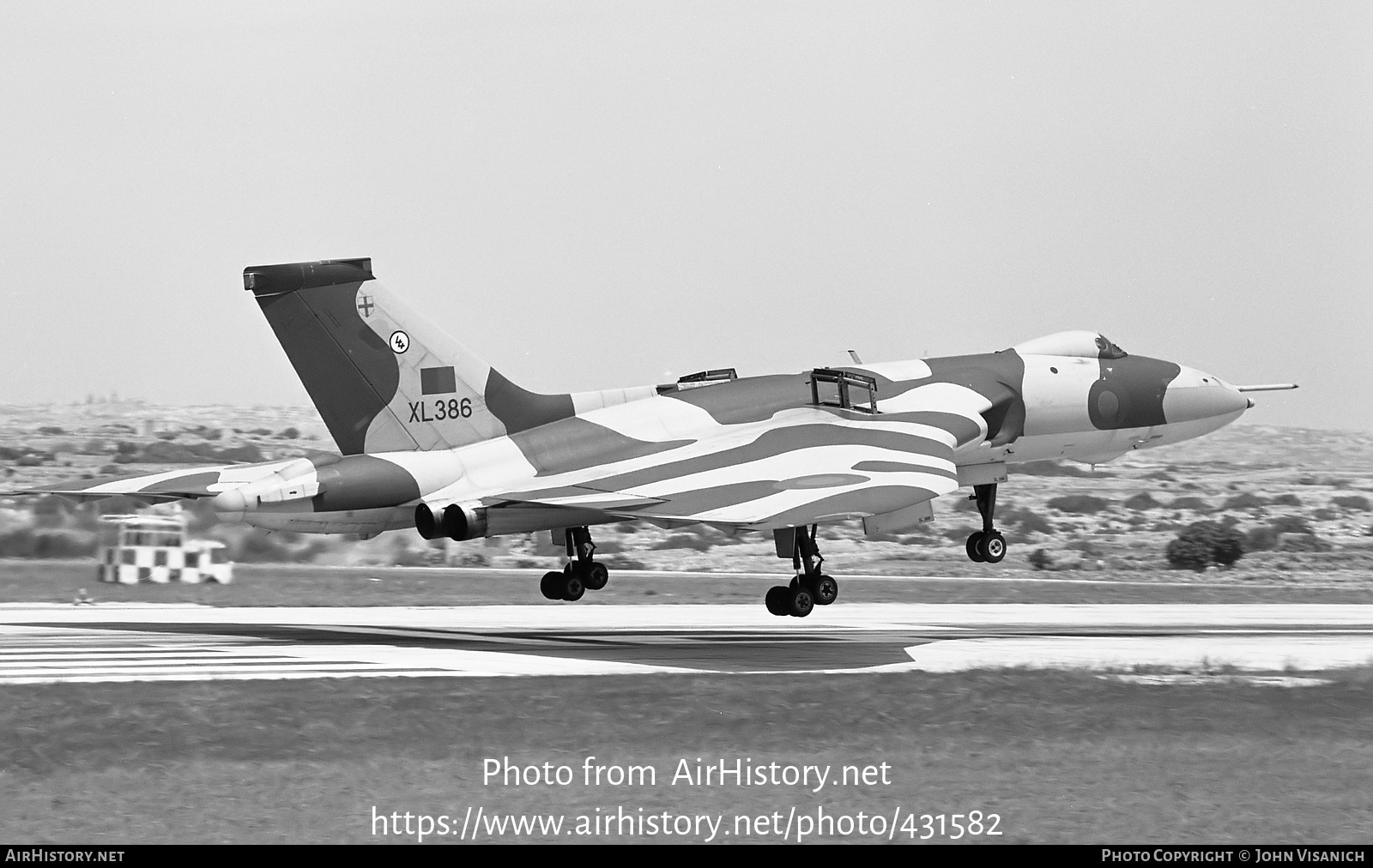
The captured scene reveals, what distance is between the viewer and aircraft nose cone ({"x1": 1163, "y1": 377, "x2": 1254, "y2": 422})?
98.8 ft

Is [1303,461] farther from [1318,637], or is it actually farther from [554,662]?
[554,662]

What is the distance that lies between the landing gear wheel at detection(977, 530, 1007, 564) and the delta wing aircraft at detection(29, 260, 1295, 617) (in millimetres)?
31

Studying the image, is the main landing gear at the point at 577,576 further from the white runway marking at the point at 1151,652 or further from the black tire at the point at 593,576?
the white runway marking at the point at 1151,652

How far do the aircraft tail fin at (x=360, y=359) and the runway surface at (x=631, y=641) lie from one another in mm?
2905

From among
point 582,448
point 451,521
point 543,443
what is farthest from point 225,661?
point 582,448

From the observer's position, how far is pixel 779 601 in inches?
997

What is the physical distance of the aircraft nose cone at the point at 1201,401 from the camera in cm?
3012

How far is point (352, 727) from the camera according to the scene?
14.4 meters

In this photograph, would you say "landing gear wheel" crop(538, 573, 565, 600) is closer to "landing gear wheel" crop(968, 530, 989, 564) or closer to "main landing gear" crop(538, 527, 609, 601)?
"main landing gear" crop(538, 527, 609, 601)

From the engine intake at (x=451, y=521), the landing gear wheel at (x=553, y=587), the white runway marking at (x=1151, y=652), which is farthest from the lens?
the landing gear wheel at (x=553, y=587)

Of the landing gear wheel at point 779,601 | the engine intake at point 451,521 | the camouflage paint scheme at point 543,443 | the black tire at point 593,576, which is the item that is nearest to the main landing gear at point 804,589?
the landing gear wheel at point 779,601

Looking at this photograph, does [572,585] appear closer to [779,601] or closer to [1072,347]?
[779,601]

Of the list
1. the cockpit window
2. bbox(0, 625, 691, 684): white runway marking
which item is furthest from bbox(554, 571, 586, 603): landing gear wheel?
the cockpit window
